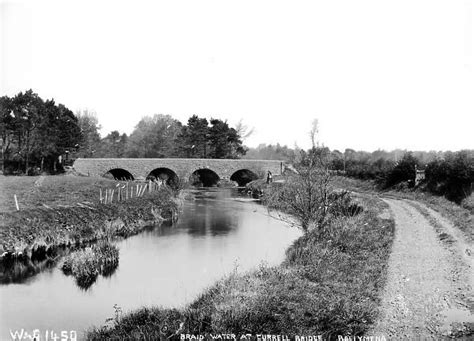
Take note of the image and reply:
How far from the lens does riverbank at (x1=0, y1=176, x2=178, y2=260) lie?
60.7ft

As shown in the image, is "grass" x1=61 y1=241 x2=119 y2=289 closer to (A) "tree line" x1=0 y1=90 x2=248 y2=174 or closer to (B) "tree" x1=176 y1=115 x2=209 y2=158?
(A) "tree line" x1=0 y1=90 x2=248 y2=174

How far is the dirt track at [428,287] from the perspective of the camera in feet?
31.3

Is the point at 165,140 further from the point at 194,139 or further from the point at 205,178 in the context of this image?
the point at 205,178

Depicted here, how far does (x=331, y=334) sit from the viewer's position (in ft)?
32.2

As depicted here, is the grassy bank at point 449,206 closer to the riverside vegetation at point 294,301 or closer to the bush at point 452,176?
the bush at point 452,176

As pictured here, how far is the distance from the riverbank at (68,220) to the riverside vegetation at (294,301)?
28.9 ft

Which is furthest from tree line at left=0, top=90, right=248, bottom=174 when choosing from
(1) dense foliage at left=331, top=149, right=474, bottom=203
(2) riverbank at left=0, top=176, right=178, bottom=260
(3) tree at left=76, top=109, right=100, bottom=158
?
(1) dense foliage at left=331, top=149, right=474, bottom=203

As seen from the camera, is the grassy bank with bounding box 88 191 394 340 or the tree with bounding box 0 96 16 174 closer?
the grassy bank with bounding box 88 191 394 340

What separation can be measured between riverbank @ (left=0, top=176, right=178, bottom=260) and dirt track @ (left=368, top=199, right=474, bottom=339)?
48.6 feet

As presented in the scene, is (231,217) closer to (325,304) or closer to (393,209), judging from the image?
(393,209)

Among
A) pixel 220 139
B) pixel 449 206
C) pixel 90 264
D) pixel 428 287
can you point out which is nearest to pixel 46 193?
pixel 90 264

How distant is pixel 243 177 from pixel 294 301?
54662mm

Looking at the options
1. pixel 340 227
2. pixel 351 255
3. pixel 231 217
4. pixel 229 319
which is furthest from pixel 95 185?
pixel 229 319

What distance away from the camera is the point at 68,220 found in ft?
72.5
